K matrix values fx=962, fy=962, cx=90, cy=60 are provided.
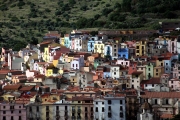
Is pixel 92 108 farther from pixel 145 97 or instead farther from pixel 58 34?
pixel 58 34

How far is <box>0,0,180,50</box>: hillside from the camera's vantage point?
366 feet

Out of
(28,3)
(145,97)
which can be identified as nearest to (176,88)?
(145,97)

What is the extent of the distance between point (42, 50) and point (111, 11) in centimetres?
2785

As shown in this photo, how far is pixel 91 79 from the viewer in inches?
3054

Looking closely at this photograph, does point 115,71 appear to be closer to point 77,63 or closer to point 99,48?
point 77,63

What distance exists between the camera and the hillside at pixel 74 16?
11156cm

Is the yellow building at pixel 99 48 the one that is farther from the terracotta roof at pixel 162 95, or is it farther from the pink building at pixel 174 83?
the terracotta roof at pixel 162 95

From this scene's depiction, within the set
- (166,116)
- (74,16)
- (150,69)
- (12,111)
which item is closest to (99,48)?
(150,69)

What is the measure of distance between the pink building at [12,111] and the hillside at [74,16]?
37.9 m

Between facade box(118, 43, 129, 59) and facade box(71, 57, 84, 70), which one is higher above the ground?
facade box(118, 43, 129, 59)

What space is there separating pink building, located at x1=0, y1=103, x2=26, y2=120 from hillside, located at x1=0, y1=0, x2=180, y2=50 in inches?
1491

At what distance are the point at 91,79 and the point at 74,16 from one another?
5096cm

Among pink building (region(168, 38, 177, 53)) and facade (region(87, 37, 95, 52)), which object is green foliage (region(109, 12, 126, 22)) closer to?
facade (region(87, 37, 95, 52))

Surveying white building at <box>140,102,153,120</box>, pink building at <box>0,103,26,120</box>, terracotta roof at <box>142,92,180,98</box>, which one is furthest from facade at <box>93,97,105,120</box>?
pink building at <box>0,103,26,120</box>
